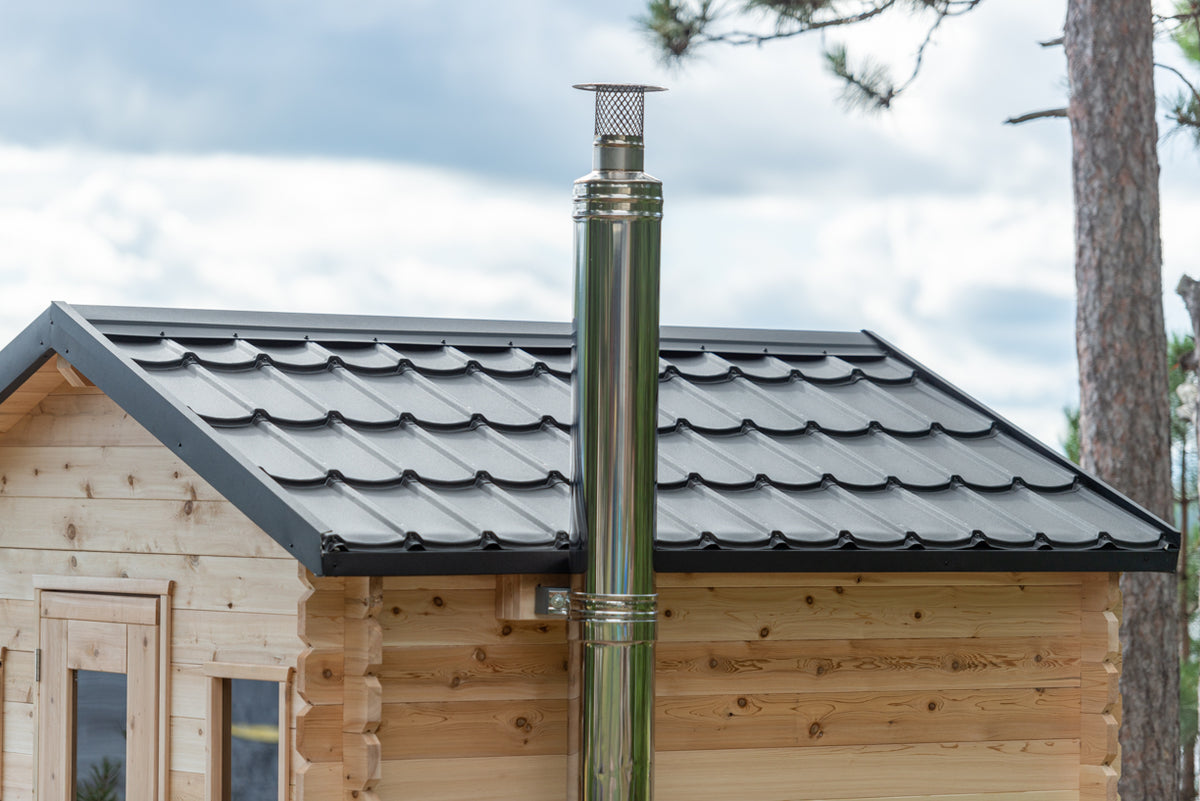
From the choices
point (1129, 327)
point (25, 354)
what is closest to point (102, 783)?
point (25, 354)

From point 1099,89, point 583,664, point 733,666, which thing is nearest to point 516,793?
point 583,664

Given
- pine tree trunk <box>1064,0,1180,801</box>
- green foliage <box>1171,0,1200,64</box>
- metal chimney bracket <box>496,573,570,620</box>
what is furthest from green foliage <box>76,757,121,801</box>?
green foliage <box>1171,0,1200,64</box>

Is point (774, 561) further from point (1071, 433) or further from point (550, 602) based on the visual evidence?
point (1071, 433)

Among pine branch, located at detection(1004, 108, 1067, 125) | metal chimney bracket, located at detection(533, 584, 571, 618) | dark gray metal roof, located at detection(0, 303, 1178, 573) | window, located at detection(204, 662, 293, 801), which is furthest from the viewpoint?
pine branch, located at detection(1004, 108, 1067, 125)

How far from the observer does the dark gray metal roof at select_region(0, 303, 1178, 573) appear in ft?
12.7

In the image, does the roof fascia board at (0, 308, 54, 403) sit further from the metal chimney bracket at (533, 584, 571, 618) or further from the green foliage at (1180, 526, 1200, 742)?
the green foliage at (1180, 526, 1200, 742)

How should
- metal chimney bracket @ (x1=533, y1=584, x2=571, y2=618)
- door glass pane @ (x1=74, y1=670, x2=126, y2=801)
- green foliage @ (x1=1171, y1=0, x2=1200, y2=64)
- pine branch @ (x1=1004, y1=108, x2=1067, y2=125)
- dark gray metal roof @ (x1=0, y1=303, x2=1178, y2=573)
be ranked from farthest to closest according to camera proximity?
green foliage @ (x1=1171, y1=0, x2=1200, y2=64), pine branch @ (x1=1004, y1=108, x2=1067, y2=125), door glass pane @ (x1=74, y1=670, x2=126, y2=801), metal chimney bracket @ (x1=533, y1=584, x2=571, y2=618), dark gray metal roof @ (x1=0, y1=303, x2=1178, y2=573)

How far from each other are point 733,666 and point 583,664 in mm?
620

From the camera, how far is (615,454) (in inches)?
159

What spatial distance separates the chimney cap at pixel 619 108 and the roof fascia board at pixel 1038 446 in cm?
194

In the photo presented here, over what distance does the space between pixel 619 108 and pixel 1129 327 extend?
5.17 meters

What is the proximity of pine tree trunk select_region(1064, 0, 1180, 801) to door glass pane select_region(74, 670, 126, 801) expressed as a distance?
228 inches

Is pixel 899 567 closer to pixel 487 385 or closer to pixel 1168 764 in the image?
pixel 487 385

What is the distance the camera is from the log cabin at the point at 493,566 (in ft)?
12.9
